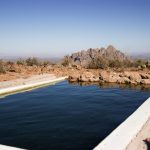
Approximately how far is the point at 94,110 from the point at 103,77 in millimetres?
8176

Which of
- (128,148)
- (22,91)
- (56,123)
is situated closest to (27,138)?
(56,123)

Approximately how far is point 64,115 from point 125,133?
3.60 metres

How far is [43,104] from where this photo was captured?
1162 centimetres

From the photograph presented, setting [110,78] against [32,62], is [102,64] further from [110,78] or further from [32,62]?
[32,62]

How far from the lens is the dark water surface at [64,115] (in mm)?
6871

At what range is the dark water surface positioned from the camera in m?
6.87

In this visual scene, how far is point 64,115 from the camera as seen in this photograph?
9.62 m

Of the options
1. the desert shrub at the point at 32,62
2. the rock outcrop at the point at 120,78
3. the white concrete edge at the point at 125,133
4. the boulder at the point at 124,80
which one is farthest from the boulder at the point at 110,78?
the desert shrub at the point at 32,62

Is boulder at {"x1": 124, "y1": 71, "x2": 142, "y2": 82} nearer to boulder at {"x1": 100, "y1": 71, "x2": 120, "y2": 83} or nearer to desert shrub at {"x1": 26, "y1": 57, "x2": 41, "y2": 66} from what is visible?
boulder at {"x1": 100, "y1": 71, "x2": 120, "y2": 83}

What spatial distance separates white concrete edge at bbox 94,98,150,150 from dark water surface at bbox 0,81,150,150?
0.60 m

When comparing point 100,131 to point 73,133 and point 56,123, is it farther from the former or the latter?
point 56,123

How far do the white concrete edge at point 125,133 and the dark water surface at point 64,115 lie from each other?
0.60 metres

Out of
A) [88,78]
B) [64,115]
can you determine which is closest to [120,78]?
[88,78]

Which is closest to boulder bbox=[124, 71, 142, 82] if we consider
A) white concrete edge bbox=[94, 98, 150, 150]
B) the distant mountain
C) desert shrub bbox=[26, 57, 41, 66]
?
white concrete edge bbox=[94, 98, 150, 150]
